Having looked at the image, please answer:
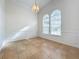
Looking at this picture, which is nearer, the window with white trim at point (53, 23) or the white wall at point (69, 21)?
the white wall at point (69, 21)

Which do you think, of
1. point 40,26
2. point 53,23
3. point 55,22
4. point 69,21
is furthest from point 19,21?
point 69,21

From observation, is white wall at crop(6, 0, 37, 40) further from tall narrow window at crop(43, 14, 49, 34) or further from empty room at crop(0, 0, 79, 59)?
tall narrow window at crop(43, 14, 49, 34)

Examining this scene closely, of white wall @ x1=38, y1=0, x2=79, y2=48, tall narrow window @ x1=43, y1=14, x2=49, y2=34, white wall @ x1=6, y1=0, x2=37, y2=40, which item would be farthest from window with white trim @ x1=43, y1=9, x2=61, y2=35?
white wall @ x1=6, y1=0, x2=37, y2=40

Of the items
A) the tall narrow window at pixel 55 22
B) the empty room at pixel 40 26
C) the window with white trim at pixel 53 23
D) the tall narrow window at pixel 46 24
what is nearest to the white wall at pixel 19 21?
the empty room at pixel 40 26

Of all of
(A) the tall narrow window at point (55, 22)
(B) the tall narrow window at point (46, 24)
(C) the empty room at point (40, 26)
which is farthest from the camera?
(B) the tall narrow window at point (46, 24)

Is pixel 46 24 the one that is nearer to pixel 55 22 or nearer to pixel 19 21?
pixel 55 22

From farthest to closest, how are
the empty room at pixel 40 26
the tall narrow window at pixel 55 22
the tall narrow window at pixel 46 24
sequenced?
the tall narrow window at pixel 46 24
the tall narrow window at pixel 55 22
the empty room at pixel 40 26

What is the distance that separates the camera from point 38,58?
310 cm

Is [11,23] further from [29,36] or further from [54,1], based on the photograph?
[54,1]

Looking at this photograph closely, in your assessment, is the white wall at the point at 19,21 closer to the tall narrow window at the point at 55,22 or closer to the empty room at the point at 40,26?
the empty room at the point at 40,26

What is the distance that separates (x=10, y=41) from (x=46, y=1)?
3.99 m

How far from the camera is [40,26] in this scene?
7.77 meters

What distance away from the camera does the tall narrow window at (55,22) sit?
18.7 feet

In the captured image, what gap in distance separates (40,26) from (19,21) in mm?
2145
